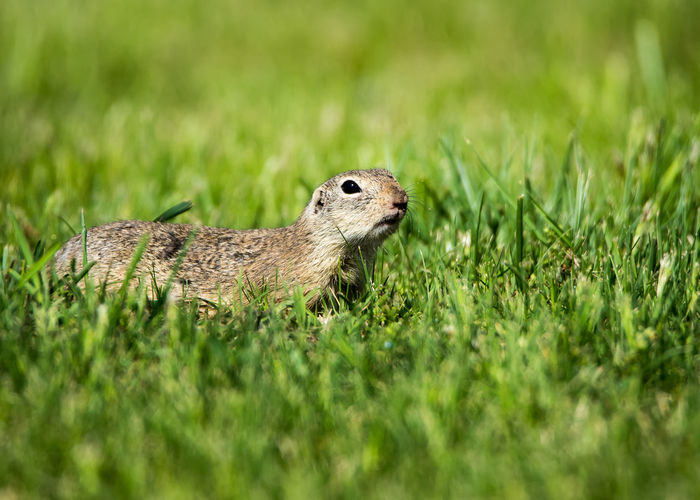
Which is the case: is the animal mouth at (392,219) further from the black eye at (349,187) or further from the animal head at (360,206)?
the black eye at (349,187)

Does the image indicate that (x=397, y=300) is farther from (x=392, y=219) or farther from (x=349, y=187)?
(x=349, y=187)

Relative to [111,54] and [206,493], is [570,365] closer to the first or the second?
[206,493]

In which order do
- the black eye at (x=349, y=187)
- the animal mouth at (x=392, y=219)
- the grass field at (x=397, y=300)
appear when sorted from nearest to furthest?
1. the grass field at (x=397, y=300)
2. the animal mouth at (x=392, y=219)
3. the black eye at (x=349, y=187)

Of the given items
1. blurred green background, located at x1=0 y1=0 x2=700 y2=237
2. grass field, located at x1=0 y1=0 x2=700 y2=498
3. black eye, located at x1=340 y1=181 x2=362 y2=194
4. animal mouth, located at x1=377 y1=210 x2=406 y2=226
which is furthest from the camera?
blurred green background, located at x1=0 y1=0 x2=700 y2=237

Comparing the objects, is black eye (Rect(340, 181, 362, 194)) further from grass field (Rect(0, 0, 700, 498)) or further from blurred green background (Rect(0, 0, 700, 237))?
blurred green background (Rect(0, 0, 700, 237))

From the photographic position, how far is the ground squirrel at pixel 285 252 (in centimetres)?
365

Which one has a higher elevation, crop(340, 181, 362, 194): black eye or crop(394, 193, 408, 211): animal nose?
crop(340, 181, 362, 194): black eye

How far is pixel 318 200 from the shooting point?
153 inches

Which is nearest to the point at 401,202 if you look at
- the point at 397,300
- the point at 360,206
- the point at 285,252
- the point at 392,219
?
the point at 392,219

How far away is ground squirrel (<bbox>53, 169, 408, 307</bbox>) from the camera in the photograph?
3.65 m

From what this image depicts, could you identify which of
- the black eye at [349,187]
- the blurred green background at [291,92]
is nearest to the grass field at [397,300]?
the blurred green background at [291,92]

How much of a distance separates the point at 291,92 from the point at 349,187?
147 inches

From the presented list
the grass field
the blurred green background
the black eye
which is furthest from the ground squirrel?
the blurred green background

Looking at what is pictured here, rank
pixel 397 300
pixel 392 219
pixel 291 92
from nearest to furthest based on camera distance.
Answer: pixel 397 300 < pixel 392 219 < pixel 291 92
